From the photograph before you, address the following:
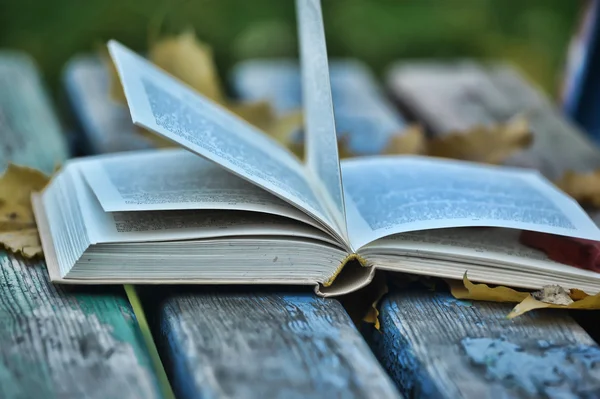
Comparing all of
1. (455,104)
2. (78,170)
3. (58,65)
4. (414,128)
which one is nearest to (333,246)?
(78,170)

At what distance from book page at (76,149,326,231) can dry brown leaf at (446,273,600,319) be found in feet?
0.68

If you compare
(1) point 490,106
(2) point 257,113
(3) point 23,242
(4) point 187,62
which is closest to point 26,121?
(4) point 187,62

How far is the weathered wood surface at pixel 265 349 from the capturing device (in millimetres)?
809

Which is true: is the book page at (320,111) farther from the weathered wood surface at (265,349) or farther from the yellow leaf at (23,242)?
the yellow leaf at (23,242)

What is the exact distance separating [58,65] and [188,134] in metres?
1.41

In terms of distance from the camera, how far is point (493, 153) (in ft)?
4.56

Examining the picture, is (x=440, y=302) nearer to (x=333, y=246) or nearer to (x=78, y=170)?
(x=333, y=246)

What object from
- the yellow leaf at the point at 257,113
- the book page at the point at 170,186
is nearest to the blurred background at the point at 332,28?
the yellow leaf at the point at 257,113

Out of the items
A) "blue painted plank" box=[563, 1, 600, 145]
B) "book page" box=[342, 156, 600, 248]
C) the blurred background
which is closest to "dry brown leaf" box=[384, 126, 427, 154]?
"book page" box=[342, 156, 600, 248]

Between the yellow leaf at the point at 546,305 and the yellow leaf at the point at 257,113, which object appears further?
the yellow leaf at the point at 257,113

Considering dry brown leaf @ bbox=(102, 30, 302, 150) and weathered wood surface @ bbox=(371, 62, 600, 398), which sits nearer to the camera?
weathered wood surface @ bbox=(371, 62, 600, 398)

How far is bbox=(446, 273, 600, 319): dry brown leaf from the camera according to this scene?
96 centimetres

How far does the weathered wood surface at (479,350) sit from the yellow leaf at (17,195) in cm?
48

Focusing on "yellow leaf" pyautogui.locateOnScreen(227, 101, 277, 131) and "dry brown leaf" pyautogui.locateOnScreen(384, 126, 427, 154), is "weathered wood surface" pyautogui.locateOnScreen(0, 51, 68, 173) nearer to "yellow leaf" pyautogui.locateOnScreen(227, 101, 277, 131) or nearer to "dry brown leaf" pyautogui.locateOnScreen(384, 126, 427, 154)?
"yellow leaf" pyautogui.locateOnScreen(227, 101, 277, 131)
